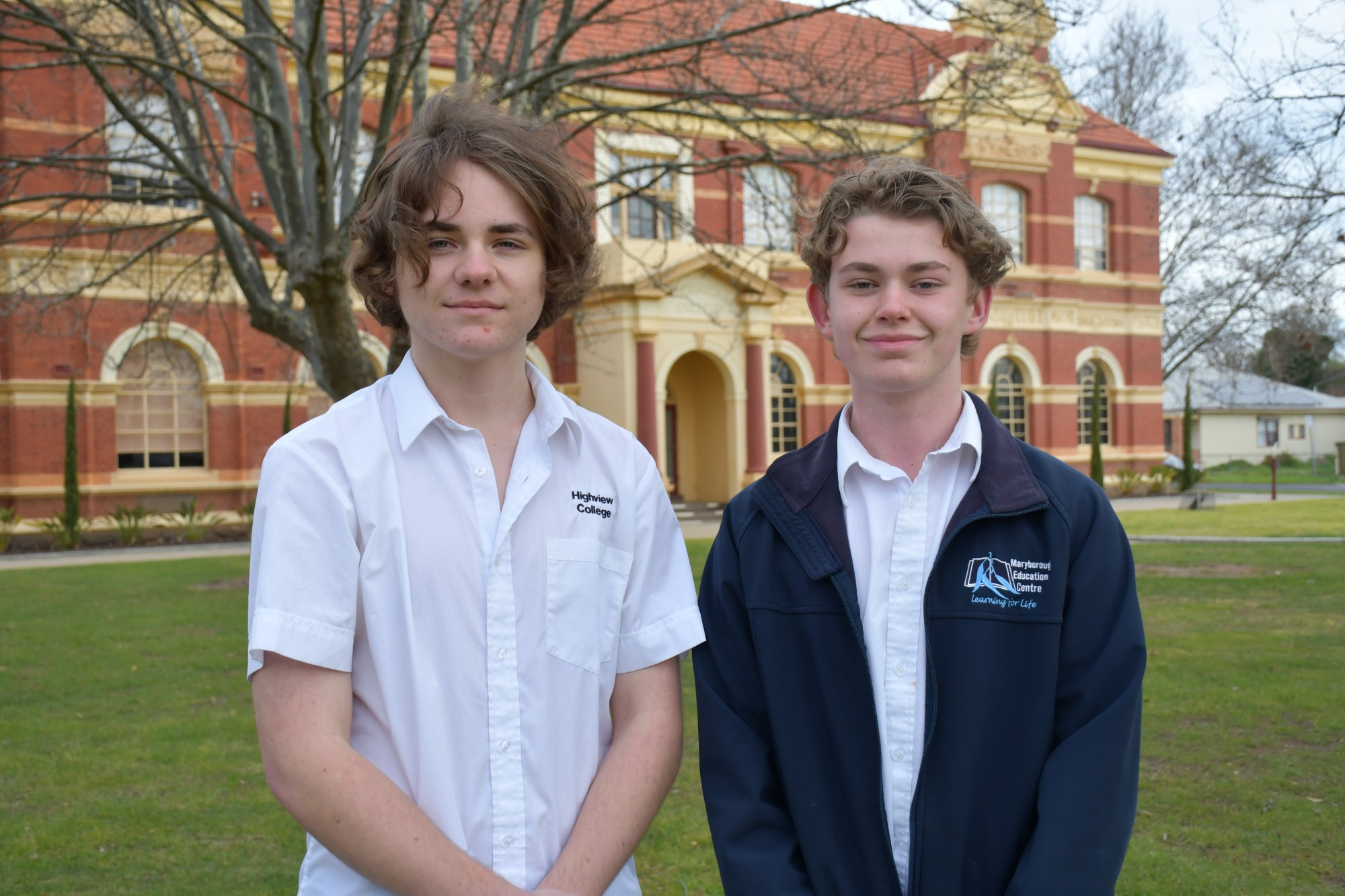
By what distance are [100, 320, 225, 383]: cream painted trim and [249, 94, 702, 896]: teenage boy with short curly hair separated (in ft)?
64.5

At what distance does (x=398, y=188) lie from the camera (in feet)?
7.16

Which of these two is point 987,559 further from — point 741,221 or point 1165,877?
point 741,221

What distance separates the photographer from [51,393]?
65.2ft

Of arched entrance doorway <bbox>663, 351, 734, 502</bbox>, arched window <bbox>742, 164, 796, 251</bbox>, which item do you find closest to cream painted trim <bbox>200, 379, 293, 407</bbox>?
arched entrance doorway <bbox>663, 351, 734, 502</bbox>

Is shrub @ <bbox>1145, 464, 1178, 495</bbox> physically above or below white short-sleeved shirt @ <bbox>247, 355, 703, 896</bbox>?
below

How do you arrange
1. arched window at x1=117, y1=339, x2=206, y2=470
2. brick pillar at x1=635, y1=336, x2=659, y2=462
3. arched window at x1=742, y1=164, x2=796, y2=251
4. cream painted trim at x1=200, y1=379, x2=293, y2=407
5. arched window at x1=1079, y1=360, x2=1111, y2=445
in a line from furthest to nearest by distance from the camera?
arched window at x1=1079, y1=360, x2=1111, y2=445, brick pillar at x1=635, y1=336, x2=659, y2=462, cream painted trim at x1=200, y1=379, x2=293, y2=407, arched window at x1=117, y1=339, x2=206, y2=470, arched window at x1=742, y1=164, x2=796, y2=251

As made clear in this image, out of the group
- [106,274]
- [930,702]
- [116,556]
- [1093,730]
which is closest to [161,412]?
[106,274]

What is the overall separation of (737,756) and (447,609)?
71 cm

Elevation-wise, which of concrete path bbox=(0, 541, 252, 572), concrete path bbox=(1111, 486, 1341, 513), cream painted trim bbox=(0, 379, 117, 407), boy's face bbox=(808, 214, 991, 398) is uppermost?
cream painted trim bbox=(0, 379, 117, 407)

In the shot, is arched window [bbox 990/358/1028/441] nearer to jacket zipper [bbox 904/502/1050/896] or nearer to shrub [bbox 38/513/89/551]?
shrub [bbox 38/513/89/551]

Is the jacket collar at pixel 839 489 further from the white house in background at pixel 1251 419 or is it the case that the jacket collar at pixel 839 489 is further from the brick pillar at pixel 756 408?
the white house in background at pixel 1251 419

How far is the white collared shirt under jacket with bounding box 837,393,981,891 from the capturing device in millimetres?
2305

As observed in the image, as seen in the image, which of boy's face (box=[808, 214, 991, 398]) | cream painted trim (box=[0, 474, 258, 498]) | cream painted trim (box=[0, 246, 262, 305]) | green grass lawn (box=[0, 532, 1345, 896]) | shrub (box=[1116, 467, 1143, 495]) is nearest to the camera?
boy's face (box=[808, 214, 991, 398])

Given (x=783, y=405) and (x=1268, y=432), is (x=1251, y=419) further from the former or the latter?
(x=783, y=405)
